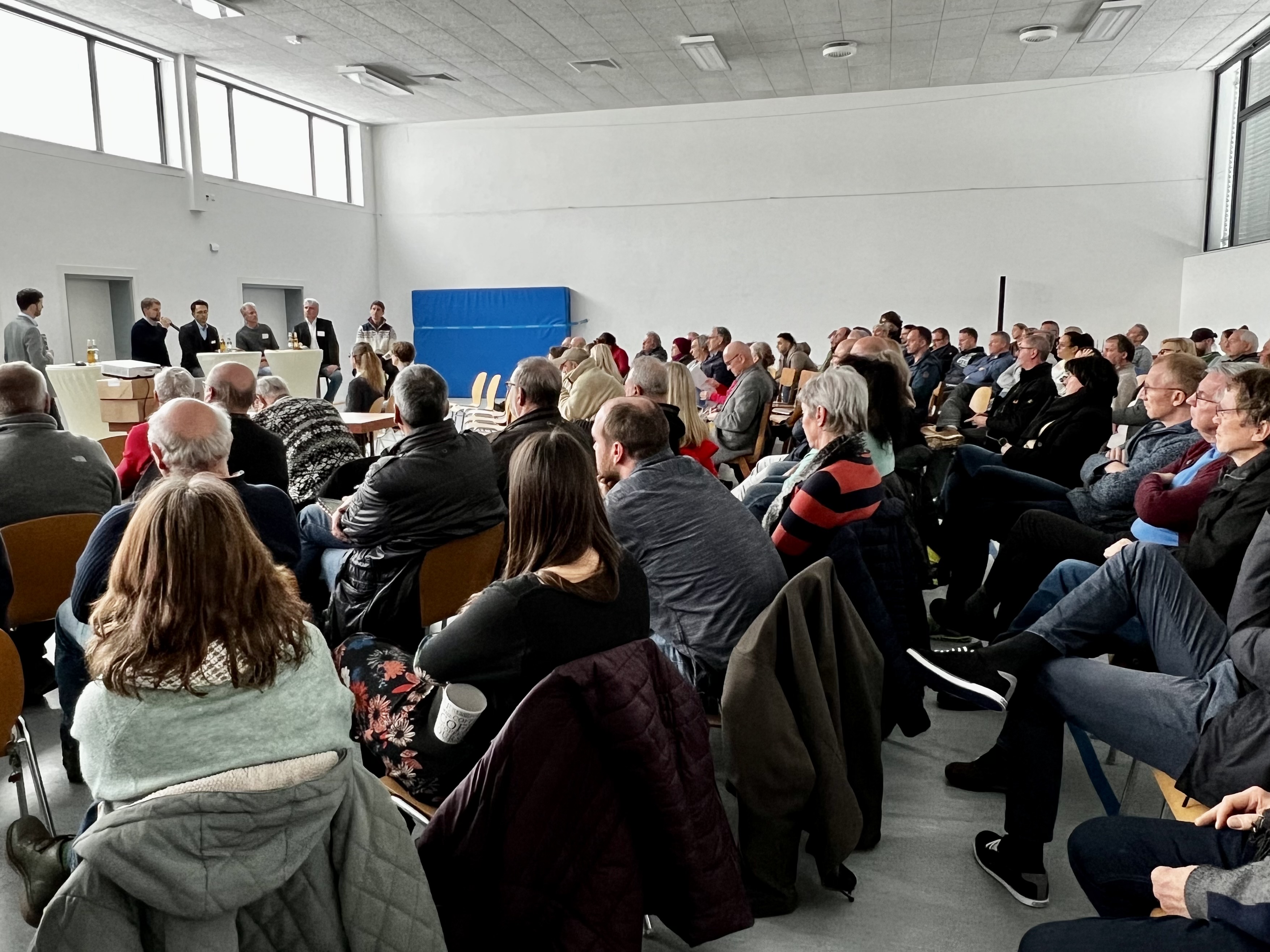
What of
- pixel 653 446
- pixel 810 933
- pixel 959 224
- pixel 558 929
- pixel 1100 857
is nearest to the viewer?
pixel 558 929

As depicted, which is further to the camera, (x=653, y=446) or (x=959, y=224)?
(x=959, y=224)

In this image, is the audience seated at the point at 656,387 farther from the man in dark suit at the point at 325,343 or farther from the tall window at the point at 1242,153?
the tall window at the point at 1242,153

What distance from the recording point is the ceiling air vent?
11133mm

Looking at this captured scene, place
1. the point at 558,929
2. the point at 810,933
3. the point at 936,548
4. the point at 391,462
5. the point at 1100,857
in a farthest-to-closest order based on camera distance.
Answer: the point at 936,548 → the point at 391,462 → the point at 810,933 → the point at 1100,857 → the point at 558,929

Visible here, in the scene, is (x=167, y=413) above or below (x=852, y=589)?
above

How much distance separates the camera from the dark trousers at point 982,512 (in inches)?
159

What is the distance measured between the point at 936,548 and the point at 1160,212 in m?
9.98

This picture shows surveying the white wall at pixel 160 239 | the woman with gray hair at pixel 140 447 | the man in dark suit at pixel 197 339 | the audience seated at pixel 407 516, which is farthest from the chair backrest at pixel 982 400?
the white wall at pixel 160 239

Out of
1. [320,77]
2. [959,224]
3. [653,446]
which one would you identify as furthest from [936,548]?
[320,77]

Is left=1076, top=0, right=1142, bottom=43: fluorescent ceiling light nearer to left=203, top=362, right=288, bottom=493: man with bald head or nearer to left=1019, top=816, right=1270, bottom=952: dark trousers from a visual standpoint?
left=203, top=362, right=288, bottom=493: man with bald head

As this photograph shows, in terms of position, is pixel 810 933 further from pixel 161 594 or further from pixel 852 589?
pixel 161 594

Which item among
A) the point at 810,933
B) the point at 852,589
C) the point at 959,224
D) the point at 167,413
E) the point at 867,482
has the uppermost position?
the point at 959,224

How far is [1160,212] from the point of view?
12.2 meters

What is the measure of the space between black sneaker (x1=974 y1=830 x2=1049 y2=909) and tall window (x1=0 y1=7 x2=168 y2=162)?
10.6m
